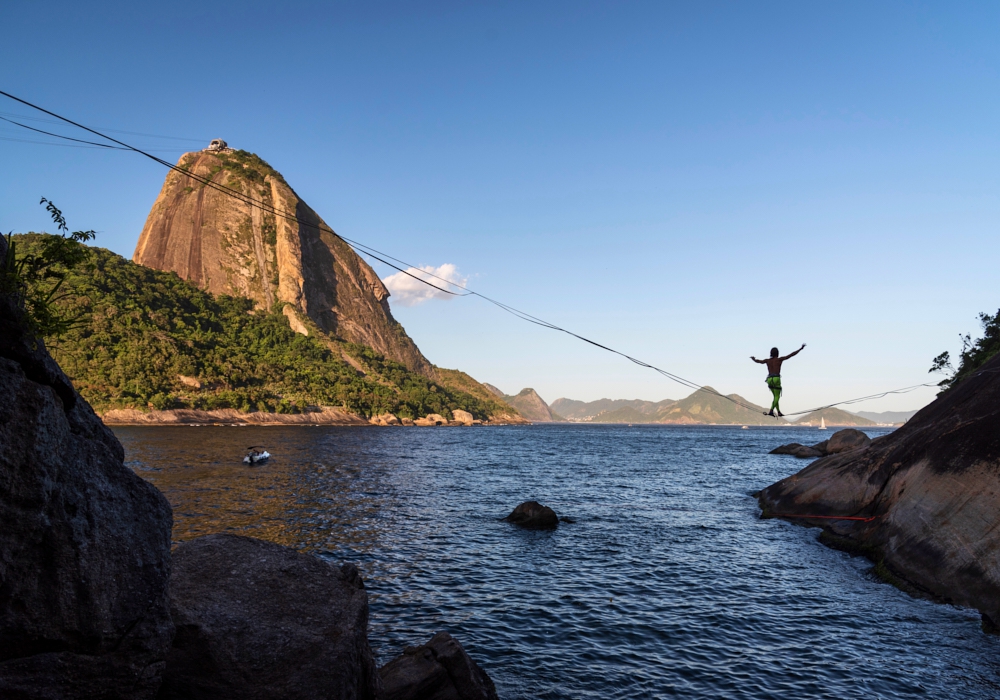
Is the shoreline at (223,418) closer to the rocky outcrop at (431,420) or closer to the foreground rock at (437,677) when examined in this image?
the rocky outcrop at (431,420)

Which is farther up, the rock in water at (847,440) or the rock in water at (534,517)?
the rock in water at (847,440)

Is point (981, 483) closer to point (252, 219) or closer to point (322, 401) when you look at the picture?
point (322, 401)

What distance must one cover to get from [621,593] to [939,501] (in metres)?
9.94

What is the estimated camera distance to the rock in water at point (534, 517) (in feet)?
84.0

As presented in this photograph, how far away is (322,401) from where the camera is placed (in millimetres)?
134500

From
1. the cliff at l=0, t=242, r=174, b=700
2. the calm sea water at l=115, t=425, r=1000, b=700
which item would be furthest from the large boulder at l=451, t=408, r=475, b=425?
the cliff at l=0, t=242, r=174, b=700

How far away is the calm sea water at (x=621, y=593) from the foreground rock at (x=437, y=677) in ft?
5.08

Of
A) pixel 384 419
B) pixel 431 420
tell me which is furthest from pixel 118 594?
pixel 431 420

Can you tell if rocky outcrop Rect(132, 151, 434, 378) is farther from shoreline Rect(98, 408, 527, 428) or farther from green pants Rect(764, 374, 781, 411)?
green pants Rect(764, 374, 781, 411)

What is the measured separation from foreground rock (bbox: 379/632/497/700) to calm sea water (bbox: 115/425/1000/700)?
1.55 m

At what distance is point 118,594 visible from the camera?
19.5 ft

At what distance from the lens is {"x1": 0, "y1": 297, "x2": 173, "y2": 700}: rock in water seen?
205 inches

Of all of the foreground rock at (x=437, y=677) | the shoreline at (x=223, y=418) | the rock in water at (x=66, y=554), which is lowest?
the shoreline at (x=223, y=418)

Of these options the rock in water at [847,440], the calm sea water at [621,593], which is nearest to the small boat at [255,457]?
the calm sea water at [621,593]
